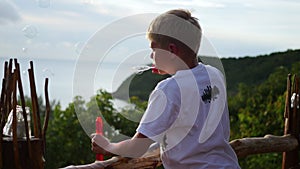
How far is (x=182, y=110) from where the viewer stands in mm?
1834

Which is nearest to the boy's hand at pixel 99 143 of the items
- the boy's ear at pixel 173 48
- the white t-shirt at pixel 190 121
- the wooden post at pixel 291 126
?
the white t-shirt at pixel 190 121

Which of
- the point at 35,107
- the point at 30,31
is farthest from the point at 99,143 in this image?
the point at 30,31

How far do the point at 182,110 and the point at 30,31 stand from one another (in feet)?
3.42

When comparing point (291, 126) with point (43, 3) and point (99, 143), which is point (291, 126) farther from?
point (99, 143)

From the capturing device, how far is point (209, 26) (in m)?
3.52

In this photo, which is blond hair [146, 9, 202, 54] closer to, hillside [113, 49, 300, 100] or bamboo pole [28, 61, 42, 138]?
bamboo pole [28, 61, 42, 138]

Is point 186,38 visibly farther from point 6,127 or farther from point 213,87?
point 6,127

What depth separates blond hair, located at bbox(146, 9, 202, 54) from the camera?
1889mm

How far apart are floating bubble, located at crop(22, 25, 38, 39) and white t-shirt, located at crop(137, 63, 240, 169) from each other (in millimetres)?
929

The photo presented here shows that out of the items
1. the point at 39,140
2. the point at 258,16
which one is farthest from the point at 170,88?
the point at 258,16

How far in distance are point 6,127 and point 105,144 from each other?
0.47 m

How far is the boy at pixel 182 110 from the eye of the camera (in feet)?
Result: 5.96

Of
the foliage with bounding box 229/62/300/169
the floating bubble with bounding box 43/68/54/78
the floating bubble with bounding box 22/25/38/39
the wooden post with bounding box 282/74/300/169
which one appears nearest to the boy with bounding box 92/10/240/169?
the floating bubble with bounding box 43/68/54/78

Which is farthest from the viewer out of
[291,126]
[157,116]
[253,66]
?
[253,66]
